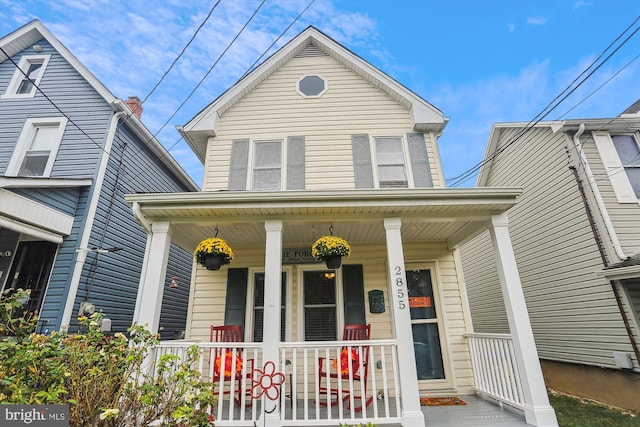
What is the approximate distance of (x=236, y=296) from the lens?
543cm

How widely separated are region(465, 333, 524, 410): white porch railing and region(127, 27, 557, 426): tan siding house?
0.05 meters

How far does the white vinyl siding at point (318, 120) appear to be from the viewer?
6070 mm

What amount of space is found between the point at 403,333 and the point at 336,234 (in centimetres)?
202

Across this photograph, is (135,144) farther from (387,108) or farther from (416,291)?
(416,291)

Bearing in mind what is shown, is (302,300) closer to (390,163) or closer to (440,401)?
(440,401)

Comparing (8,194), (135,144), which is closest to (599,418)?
(8,194)

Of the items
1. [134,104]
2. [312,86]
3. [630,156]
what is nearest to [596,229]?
[630,156]

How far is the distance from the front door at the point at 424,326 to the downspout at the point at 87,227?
583cm

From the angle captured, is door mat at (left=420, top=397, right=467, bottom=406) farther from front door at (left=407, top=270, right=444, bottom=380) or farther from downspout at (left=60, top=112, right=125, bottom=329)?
downspout at (left=60, top=112, right=125, bottom=329)

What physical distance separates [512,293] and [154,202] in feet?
16.1

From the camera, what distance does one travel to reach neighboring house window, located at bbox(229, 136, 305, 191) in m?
5.95

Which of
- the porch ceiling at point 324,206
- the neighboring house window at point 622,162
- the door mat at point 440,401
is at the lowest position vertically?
the door mat at point 440,401

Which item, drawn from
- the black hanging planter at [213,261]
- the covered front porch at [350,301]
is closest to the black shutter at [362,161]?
the covered front porch at [350,301]

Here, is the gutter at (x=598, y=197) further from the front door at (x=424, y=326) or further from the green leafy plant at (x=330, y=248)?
the green leafy plant at (x=330, y=248)
